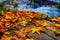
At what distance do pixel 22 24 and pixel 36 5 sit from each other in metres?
0.80

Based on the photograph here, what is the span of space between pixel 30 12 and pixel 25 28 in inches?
30.6

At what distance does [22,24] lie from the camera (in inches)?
150

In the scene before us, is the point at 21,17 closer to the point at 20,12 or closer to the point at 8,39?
the point at 20,12

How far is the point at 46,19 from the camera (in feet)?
13.8

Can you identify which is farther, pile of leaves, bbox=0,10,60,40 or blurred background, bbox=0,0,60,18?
blurred background, bbox=0,0,60,18

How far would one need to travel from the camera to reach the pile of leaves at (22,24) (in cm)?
336

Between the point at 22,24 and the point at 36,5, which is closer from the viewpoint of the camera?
the point at 22,24

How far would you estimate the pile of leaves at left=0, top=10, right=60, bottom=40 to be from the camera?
Answer: 3.36 m

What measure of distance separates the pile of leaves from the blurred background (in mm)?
109

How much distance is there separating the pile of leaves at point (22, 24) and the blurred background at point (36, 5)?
4.3 inches

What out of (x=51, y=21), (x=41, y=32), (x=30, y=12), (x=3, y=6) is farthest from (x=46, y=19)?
(x=3, y=6)

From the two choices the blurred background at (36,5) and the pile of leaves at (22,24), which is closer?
the pile of leaves at (22,24)

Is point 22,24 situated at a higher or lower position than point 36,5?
lower

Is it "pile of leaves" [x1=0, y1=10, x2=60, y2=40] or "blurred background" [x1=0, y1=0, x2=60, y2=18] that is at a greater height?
"blurred background" [x1=0, y1=0, x2=60, y2=18]
